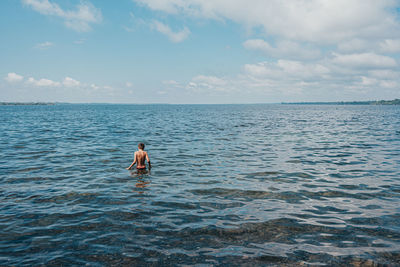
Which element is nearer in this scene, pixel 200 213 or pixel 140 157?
pixel 200 213

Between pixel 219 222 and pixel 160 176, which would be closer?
pixel 219 222

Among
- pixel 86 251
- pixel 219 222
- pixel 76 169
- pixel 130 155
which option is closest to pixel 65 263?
pixel 86 251

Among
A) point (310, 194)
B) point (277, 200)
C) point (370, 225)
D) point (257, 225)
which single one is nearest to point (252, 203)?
point (277, 200)

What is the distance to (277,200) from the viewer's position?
12.3 meters

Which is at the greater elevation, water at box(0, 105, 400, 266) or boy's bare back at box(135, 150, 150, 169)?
boy's bare back at box(135, 150, 150, 169)

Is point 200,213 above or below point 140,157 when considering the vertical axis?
below

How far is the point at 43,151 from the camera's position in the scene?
82.4 ft

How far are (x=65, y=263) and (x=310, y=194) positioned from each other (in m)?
11.0

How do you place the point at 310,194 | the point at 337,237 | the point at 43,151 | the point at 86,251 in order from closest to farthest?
the point at 86,251
the point at 337,237
the point at 310,194
the point at 43,151

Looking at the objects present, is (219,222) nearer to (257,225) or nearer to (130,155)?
(257,225)

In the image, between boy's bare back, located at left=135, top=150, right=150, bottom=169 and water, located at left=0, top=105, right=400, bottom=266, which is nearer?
water, located at left=0, top=105, right=400, bottom=266

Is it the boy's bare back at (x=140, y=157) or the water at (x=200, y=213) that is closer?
the water at (x=200, y=213)

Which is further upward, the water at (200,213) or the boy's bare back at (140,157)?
the boy's bare back at (140,157)

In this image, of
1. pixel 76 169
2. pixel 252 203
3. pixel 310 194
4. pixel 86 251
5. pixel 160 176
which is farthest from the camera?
pixel 76 169
